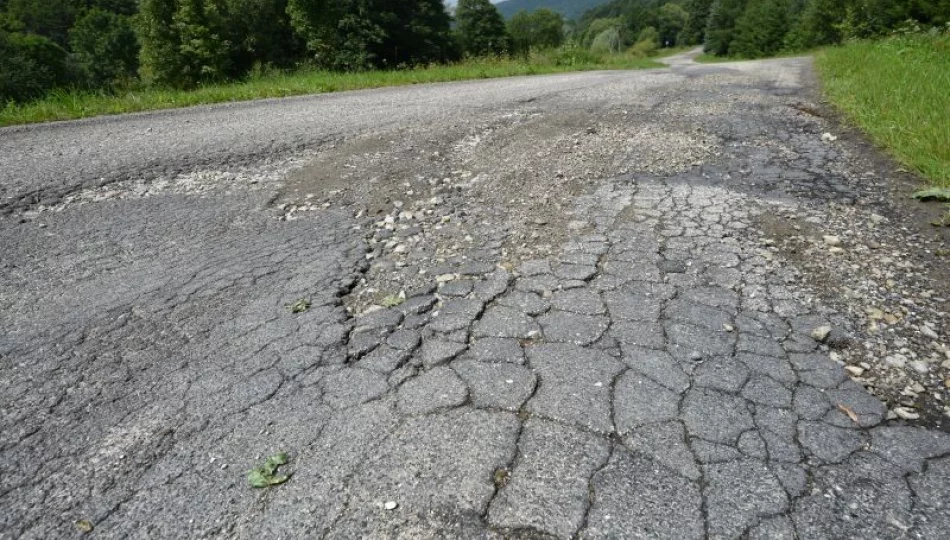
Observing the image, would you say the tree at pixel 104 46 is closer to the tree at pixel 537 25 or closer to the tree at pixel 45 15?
the tree at pixel 45 15

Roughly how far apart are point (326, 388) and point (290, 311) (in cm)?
60

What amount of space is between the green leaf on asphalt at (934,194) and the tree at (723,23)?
66.0m

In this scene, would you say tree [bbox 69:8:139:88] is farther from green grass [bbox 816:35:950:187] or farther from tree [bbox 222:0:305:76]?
green grass [bbox 816:35:950:187]

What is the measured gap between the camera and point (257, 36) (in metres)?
22.7

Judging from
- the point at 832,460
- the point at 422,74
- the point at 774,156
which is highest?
the point at 422,74

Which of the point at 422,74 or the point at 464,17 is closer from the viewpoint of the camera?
the point at 422,74

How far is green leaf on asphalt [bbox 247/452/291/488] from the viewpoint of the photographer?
139cm

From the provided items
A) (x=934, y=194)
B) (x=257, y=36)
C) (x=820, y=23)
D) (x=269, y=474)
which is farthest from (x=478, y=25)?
(x=269, y=474)

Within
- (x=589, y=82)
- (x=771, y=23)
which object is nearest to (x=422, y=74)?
(x=589, y=82)

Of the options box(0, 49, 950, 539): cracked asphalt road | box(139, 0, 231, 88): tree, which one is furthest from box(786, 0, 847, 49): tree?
box(0, 49, 950, 539): cracked asphalt road

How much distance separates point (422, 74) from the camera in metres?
10.4

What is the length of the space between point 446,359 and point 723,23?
A: 239 feet

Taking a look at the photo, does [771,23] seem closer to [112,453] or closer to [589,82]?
[589,82]

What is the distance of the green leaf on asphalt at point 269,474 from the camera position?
1.39 m
